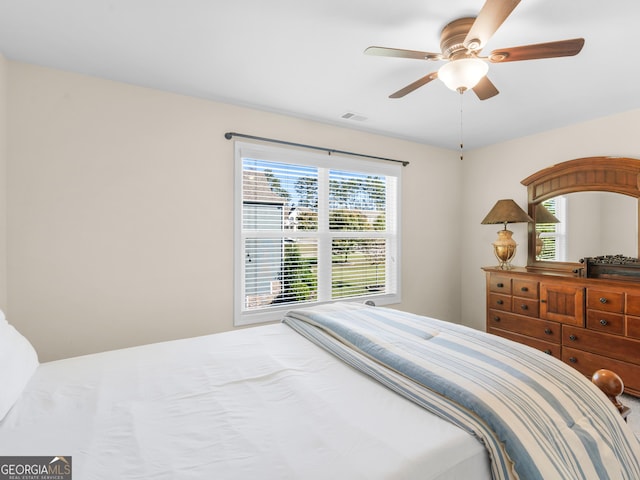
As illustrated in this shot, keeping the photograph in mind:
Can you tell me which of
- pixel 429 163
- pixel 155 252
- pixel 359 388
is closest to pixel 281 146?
pixel 155 252

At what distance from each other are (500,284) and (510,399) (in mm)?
2661

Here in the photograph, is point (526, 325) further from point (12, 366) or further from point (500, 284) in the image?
point (12, 366)

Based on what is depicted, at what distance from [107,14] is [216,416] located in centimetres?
198

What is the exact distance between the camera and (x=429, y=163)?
4113 mm

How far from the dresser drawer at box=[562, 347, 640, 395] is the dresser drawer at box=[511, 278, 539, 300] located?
1.69ft

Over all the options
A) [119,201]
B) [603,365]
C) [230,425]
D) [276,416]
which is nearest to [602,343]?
[603,365]

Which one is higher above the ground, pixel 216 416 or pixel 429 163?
pixel 429 163

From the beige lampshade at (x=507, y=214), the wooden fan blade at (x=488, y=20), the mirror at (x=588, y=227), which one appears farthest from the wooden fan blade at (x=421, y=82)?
the mirror at (x=588, y=227)

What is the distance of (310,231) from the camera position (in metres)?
3.33

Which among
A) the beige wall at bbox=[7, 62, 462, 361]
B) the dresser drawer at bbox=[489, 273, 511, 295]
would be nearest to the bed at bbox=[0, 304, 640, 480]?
the beige wall at bbox=[7, 62, 462, 361]

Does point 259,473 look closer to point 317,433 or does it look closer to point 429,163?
point 317,433

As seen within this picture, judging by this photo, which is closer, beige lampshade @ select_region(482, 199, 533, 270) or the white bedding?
the white bedding

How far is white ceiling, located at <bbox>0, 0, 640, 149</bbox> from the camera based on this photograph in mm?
1633

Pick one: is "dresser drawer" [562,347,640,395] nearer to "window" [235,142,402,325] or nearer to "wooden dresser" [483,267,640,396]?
"wooden dresser" [483,267,640,396]
